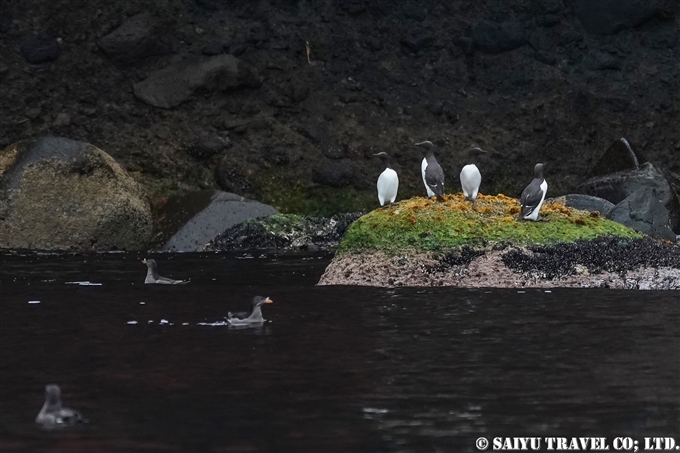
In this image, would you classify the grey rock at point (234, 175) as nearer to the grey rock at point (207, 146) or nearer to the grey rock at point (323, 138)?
the grey rock at point (207, 146)

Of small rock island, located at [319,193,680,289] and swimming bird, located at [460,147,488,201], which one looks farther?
swimming bird, located at [460,147,488,201]

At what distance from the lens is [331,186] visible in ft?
121

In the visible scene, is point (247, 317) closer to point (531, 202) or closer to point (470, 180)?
point (531, 202)

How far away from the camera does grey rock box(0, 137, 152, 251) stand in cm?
3033

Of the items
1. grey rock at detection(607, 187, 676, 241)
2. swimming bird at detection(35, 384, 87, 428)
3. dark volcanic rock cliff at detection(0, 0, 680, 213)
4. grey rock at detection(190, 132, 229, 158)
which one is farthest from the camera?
dark volcanic rock cliff at detection(0, 0, 680, 213)

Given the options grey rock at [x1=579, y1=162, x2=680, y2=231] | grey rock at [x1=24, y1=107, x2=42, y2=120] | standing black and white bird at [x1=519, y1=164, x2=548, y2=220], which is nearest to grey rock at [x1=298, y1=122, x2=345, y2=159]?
grey rock at [x1=24, y1=107, x2=42, y2=120]

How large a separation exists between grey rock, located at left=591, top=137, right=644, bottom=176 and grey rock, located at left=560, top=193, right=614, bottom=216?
3.66 metres

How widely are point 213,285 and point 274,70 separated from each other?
18.2 m

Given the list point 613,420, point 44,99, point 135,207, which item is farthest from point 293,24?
point 613,420

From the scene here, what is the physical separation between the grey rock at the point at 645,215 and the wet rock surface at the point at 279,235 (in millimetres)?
6327

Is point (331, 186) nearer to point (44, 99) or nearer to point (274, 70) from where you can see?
point (274, 70)

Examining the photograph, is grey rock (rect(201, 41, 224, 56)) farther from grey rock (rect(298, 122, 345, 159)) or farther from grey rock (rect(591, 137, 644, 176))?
grey rock (rect(591, 137, 644, 176))

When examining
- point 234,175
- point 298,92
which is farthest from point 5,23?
point 298,92

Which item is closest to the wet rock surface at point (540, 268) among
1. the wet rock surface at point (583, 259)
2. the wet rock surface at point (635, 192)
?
the wet rock surface at point (583, 259)
